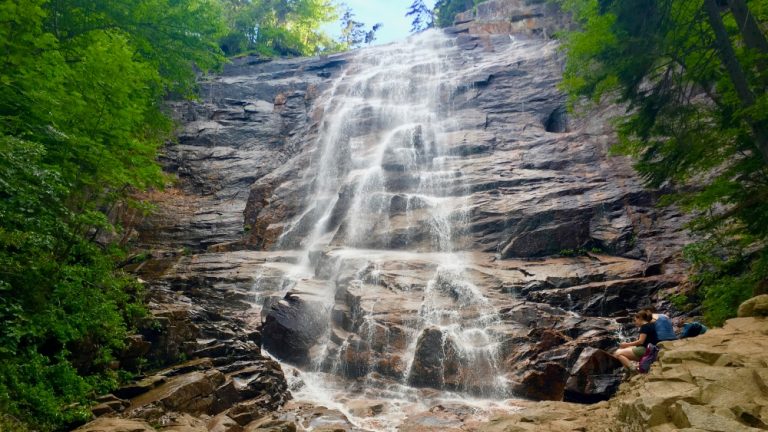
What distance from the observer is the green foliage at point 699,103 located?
8.26m

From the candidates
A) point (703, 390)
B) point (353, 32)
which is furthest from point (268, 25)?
point (703, 390)

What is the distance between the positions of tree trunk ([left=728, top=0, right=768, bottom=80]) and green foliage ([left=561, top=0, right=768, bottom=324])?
3cm

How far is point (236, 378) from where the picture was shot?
33.6 ft

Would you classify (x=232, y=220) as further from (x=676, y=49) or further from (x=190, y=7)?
(x=676, y=49)

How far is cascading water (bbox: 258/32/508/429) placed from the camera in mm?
11961

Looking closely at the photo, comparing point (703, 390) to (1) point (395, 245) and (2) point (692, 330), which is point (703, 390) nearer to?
(2) point (692, 330)

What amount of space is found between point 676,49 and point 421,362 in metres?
8.76

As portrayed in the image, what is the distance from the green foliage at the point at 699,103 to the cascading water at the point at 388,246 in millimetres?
5456

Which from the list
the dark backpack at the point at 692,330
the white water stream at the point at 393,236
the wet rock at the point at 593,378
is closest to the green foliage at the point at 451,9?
the white water stream at the point at 393,236

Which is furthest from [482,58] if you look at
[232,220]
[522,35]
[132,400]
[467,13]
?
[132,400]

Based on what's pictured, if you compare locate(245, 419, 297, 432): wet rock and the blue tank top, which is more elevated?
the blue tank top

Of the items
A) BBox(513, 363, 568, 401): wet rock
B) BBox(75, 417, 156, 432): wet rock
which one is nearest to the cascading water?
BBox(513, 363, 568, 401): wet rock

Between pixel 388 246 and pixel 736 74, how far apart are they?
12.2 meters

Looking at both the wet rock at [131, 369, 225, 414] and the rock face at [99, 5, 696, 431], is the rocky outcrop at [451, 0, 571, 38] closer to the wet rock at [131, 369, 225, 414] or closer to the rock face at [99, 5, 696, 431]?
the rock face at [99, 5, 696, 431]
